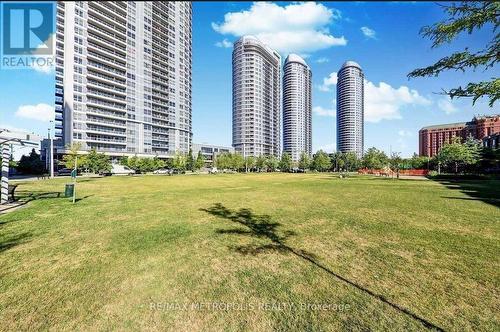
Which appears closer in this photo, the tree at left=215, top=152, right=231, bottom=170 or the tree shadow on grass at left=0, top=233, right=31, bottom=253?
the tree shadow on grass at left=0, top=233, right=31, bottom=253

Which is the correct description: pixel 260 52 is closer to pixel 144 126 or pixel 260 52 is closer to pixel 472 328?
pixel 144 126

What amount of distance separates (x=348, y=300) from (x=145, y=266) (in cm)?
496

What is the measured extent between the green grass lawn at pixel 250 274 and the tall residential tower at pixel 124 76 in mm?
84332

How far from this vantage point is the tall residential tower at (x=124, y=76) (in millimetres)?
78562

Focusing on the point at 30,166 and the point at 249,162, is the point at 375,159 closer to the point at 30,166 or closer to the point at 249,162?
the point at 249,162

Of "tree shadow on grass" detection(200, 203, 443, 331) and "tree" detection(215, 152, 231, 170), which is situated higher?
"tree" detection(215, 152, 231, 170)

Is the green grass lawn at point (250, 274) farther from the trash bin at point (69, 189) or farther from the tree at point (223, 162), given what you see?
the tree at point (223, 162)

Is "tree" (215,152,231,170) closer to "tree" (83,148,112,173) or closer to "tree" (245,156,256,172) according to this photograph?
"tree" (245,156,256,172)

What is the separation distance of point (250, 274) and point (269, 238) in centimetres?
288

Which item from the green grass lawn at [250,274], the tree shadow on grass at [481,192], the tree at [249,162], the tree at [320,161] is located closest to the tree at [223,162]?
the tree at [249,162]

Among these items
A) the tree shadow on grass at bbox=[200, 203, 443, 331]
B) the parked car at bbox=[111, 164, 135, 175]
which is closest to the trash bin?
the tree shadow on grass at bbox=[200, 203, 443, 331]

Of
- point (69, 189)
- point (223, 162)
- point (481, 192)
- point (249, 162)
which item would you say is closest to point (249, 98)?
point (249, 162)

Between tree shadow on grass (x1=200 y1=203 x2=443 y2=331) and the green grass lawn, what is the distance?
1.5 inches

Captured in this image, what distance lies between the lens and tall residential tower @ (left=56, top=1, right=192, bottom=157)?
3093 inches
